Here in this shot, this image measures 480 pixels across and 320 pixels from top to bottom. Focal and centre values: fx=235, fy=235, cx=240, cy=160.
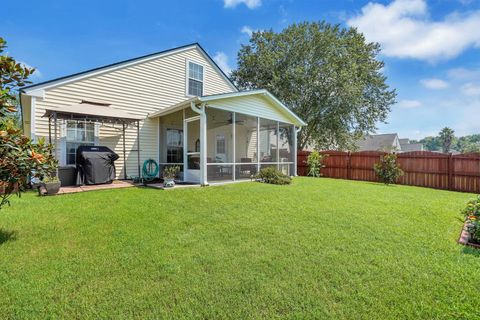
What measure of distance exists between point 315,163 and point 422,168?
4.88 meters

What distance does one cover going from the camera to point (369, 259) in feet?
10.0

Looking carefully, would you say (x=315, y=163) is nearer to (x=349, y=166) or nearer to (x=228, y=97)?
(x=349, y=166)

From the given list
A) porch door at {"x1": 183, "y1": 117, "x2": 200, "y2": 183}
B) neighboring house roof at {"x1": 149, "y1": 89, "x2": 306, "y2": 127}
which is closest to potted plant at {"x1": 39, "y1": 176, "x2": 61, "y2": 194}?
porch door at {"x1": 183, "y1": 117, "x2": 200, "y2": 183}

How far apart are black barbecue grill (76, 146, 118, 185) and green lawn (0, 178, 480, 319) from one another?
7.92 ft

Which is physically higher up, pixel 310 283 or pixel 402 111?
pixel 402 111

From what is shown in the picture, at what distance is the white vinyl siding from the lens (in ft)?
26.4

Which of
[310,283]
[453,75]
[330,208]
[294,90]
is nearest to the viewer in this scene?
[310,283]

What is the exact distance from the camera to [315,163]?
1350cm

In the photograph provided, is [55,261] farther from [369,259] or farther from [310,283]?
[369,259]

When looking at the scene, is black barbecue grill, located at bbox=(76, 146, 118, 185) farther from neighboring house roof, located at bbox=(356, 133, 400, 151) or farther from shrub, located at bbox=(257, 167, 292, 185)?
neighboring house roof, located at bbox=(356, 133, 400, 151)

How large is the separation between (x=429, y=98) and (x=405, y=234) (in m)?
16.9

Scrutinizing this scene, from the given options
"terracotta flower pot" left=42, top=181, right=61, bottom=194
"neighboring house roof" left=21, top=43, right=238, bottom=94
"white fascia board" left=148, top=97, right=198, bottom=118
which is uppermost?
"neighboring house roof" left=21, top=43, right=238, bottom=94

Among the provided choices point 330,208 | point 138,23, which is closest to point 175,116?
point 138,23

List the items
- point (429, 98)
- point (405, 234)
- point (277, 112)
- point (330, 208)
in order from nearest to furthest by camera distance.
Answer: point (405, 234), point (330, 208), point (277, 112), point (429, 98)
